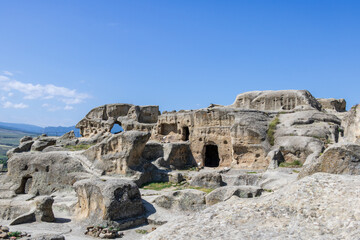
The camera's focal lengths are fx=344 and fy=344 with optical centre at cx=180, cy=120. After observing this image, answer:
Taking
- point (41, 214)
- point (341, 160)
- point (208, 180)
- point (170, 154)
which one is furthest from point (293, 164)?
point (41, 214)

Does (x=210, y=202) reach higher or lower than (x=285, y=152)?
lower

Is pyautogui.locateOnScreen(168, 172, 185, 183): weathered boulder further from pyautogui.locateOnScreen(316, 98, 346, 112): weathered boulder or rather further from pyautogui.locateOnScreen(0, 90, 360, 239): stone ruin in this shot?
pyautogui.locateOnScreen(316, 98, 346, 112): weathered boulder

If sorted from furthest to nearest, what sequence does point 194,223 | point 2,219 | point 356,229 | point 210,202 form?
1. point 2,219
2. point 210,202
3. point 194,223
4. point 356,229

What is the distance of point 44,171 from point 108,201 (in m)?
7.33

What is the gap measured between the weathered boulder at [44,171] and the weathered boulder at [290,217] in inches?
456

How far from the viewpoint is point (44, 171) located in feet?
54.5

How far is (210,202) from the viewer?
11016mm

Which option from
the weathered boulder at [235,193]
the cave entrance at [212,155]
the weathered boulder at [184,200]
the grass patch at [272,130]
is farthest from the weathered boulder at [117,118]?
the weathered boulder at [235,193]

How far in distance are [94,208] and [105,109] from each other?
25281 millimetres

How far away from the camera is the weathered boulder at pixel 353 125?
912 centimetres

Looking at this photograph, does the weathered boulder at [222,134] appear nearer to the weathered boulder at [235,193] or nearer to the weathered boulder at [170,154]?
the weathered boulder at [170,154]

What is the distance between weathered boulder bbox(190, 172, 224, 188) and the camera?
48.3ft

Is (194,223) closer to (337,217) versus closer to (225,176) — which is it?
(337,217)

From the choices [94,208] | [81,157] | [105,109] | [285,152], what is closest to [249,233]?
[94,208]
